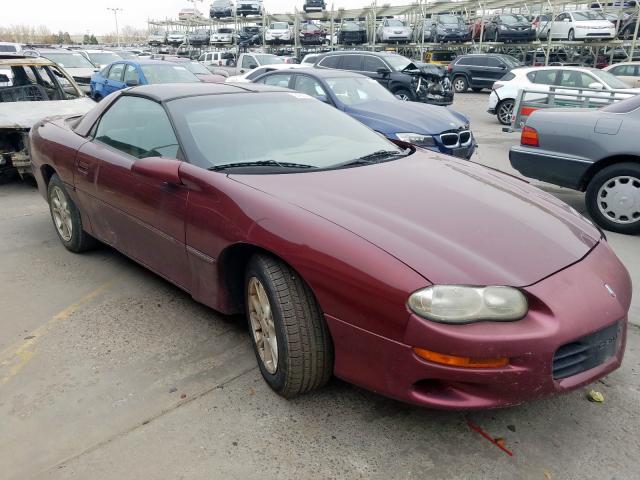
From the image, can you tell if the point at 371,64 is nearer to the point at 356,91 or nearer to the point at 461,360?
the point at 356,91

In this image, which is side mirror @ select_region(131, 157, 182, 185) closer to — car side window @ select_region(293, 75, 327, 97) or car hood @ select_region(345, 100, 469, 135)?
car hood @ select_region(345, 100, 469, 135)

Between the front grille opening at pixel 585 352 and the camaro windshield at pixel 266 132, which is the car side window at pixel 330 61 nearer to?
the camaro windshield at pixel 266 132

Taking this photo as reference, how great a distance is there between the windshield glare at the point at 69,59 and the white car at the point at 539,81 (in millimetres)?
11269

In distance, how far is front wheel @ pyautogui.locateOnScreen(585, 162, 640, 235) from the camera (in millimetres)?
5184

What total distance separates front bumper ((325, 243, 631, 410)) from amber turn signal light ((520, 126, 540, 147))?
3.76m

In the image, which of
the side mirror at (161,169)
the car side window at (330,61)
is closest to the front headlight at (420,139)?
the side mirror at (161,169)

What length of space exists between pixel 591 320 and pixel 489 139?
9.80 m

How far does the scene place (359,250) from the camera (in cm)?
225

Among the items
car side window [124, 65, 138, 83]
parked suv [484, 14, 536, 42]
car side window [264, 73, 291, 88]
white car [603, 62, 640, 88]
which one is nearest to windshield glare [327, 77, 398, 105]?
car side window [264, 73, 291, 88]

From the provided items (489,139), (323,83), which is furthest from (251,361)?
(489,139)

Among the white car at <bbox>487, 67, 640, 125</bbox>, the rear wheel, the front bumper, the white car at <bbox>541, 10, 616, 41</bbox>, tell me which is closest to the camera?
the front bumper

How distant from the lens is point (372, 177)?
2996 mm

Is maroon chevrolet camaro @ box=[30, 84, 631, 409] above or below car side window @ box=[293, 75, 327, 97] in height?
below

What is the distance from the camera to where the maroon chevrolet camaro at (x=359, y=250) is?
6.94ft
